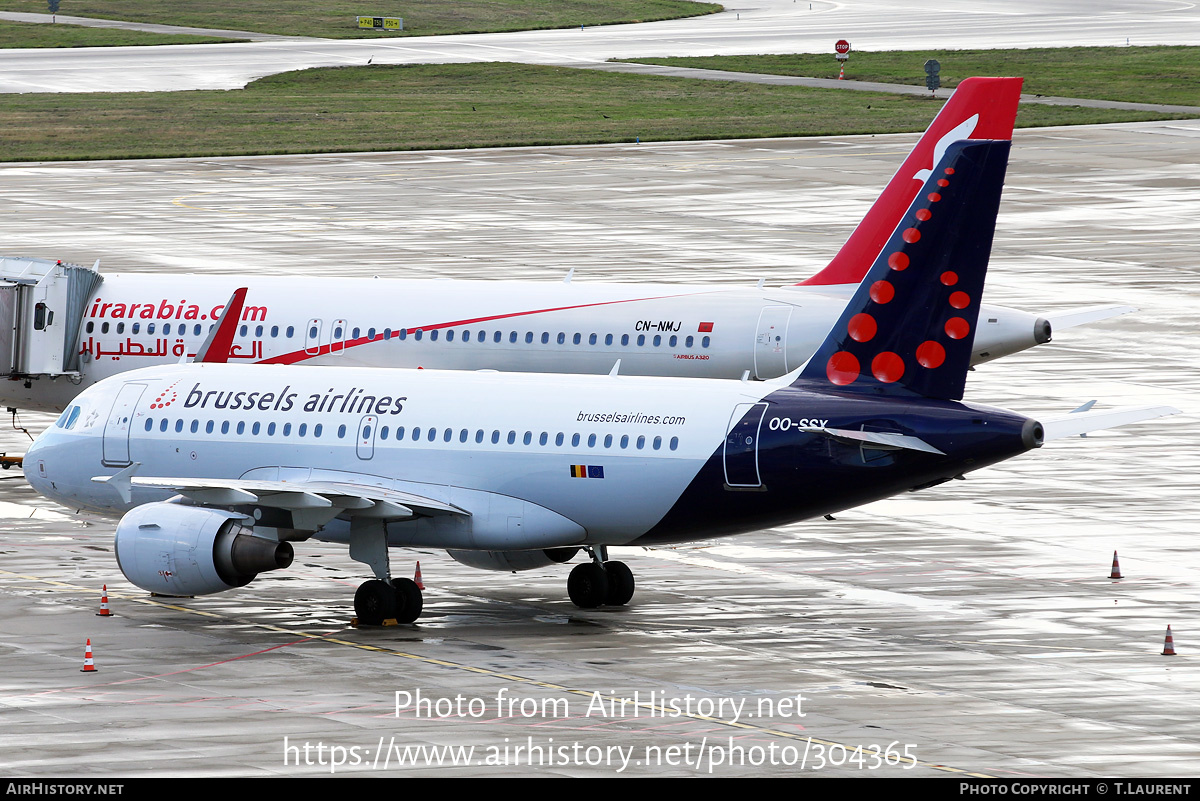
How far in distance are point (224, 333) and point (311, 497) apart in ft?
43.8

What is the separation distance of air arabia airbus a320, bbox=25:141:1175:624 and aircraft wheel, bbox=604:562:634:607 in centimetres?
4

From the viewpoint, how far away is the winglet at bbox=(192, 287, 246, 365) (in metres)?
42.4

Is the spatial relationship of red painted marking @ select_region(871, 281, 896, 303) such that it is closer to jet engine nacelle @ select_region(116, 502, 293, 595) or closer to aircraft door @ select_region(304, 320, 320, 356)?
jet engine nacelle @ select_region(116, 502, 293, 595)

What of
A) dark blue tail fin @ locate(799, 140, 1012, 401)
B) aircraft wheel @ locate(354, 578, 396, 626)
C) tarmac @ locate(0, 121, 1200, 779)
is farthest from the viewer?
aircraft wheel @ locate(354, 578, 396, 626)

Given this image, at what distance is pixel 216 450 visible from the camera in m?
35.2

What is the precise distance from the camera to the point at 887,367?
32.7 metres

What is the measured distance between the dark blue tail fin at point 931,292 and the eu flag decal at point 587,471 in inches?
155

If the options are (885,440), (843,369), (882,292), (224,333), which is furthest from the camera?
(224,333)

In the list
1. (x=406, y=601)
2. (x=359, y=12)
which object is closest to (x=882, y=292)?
(x=406, y=601)

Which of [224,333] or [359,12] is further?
[359,12]

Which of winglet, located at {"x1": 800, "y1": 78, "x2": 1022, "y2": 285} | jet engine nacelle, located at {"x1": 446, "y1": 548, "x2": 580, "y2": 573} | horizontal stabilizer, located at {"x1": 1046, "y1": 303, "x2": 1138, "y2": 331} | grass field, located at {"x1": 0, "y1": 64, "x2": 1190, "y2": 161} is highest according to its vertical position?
grass field, located at {"x1": 0, "y1": 64, "x2": 1190, "y2": 161}

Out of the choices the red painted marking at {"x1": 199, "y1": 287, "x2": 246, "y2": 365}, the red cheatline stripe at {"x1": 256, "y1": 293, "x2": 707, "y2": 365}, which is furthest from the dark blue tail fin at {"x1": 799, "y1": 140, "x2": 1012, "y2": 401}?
the red painted marking at {"x1": 199, "y1": 287, "x2": 246, "y2": 365}

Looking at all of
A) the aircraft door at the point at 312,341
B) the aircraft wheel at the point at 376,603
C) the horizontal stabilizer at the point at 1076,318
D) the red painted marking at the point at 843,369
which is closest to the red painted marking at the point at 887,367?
the red painted marking at the point at 843,369

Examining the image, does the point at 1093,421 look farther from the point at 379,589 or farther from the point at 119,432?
the point at 119,432
